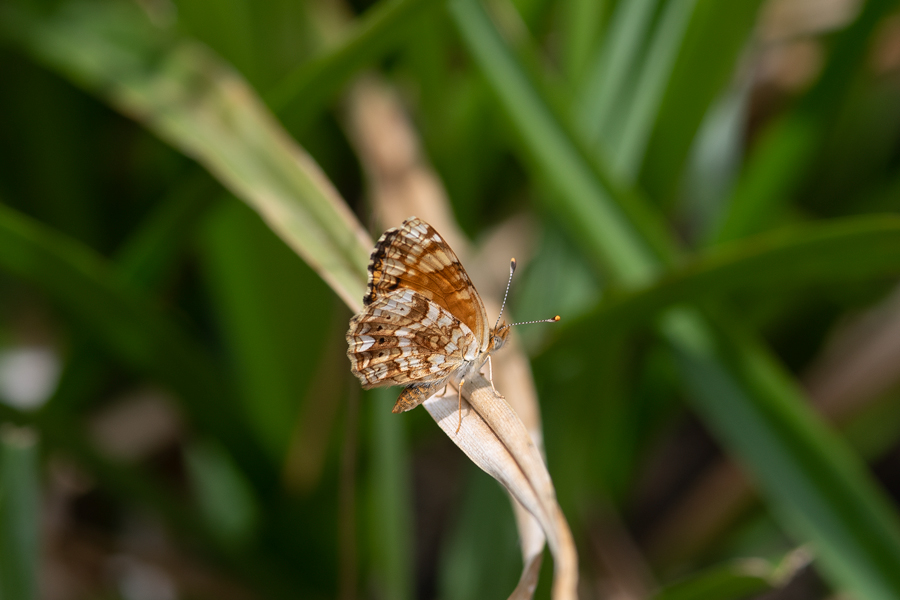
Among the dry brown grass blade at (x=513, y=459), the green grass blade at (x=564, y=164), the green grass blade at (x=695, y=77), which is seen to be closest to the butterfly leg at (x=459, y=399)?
the dry brown grass blade at (x=513, y=459)

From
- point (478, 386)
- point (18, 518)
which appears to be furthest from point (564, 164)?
point (18, 518)

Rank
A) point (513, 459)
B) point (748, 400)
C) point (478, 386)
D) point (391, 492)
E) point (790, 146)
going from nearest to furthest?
point (513, 459)
point (478, 386)
point (391, 492)
point (748, 400)
point (790, 146)

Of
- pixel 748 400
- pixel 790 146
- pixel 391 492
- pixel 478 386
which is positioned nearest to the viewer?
pixel 478 386

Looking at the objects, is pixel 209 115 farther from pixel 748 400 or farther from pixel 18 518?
pixel 748 400

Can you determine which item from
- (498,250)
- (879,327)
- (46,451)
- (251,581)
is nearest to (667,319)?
(498,250)

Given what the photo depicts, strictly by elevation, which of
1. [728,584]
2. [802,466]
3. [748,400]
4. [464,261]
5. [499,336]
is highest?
[464,261]

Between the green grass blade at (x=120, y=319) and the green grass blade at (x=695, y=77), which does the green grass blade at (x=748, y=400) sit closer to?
the green grass blade at (x=695, y=77)

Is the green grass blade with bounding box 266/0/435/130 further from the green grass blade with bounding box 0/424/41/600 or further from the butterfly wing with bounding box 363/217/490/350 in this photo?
the green grass blade with bounding box 0/424/41/600
